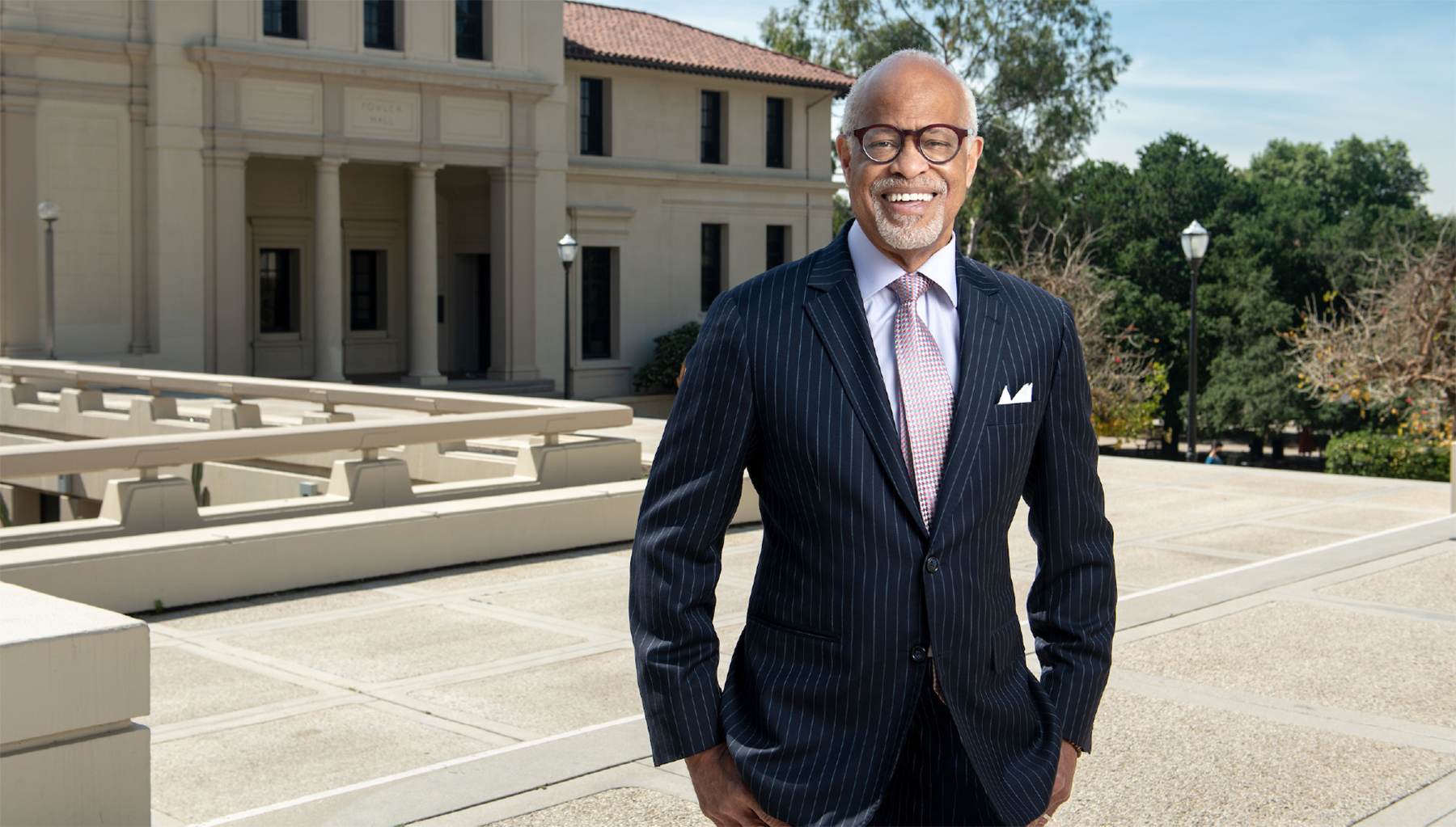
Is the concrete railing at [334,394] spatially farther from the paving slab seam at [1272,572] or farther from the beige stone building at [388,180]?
the beige stone building at [388,180]

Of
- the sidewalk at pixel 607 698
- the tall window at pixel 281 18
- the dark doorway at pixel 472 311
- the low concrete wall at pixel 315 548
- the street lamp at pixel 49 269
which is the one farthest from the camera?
the dark doorway at pixel 472 311

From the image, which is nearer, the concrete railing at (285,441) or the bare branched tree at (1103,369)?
the concrete railing at (285,441)

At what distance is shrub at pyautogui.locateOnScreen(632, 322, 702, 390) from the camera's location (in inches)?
1382

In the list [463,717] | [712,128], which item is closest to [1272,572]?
[463,717]

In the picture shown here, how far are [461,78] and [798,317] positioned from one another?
30587 mm

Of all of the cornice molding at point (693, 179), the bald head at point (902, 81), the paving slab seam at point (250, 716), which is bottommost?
the paving slab seam at point (250, 716)

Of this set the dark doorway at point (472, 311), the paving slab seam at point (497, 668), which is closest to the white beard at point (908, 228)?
the paving slab seam at point (497, 668)

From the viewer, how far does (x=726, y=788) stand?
2.54m

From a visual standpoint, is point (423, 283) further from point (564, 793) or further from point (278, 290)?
point (564, 793)

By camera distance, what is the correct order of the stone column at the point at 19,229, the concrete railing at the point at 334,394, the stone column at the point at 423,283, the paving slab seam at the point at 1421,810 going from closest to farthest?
1. the paving slab seam at the point at 1421,810
2. the concrete railing at the point at 334,394
3. the stone column at the point at 19,229
4. the stone column at the point at 423,283

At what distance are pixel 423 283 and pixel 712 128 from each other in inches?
407

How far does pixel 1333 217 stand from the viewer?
66688mm

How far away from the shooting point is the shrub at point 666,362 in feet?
115

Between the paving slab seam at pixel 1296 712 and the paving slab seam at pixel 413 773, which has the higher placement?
the paving slab seam at pixel 1296 712
